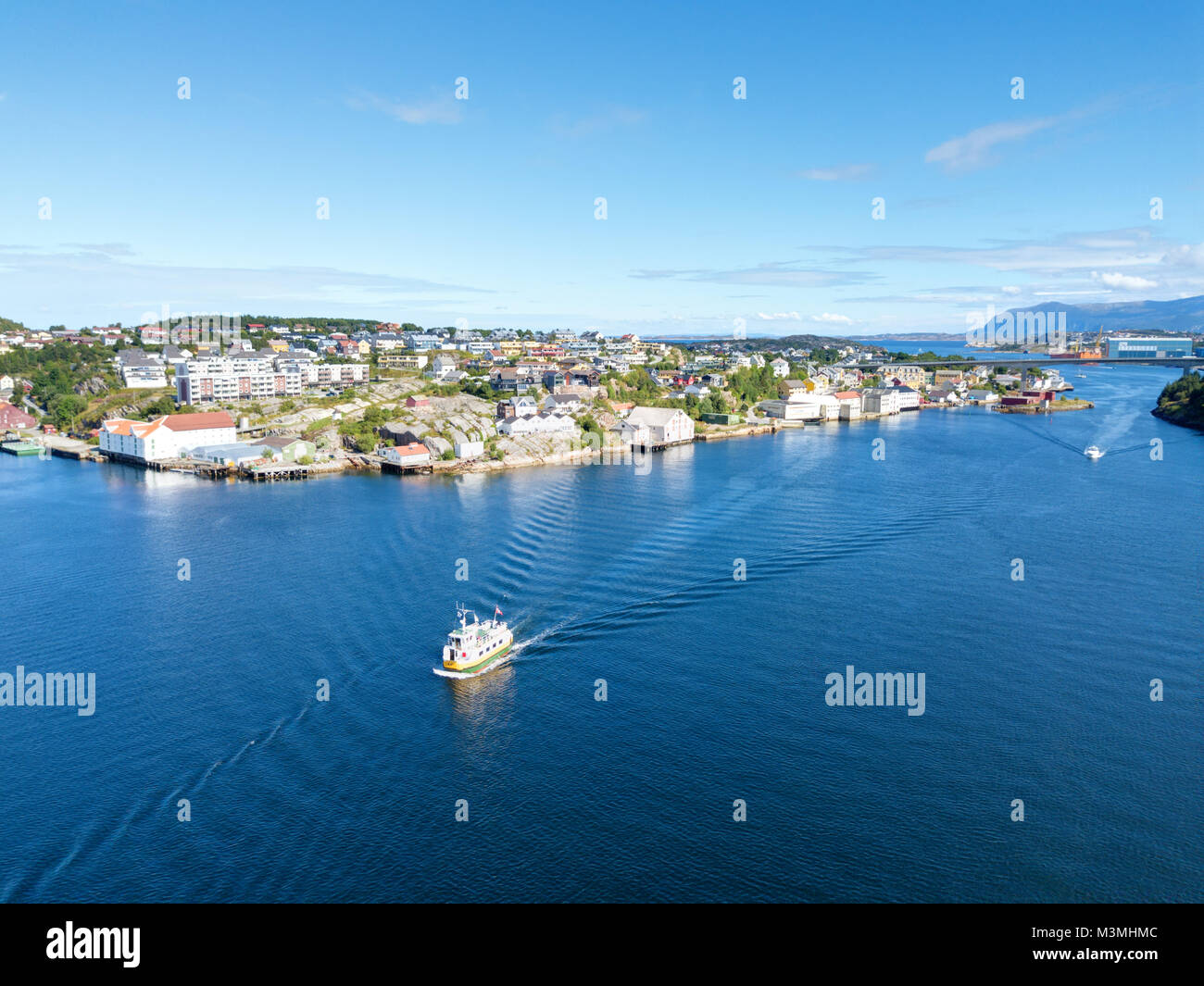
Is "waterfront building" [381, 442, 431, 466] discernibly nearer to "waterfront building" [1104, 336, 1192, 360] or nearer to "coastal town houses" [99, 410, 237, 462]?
"coastal town houses" [99, 410, 237, 462]

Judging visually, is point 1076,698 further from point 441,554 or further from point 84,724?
point 84,724

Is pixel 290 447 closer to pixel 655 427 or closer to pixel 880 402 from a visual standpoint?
pixel 655 427

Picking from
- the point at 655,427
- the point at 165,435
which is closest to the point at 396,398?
the point at 165,435

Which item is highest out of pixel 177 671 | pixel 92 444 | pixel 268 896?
pixel 92 444

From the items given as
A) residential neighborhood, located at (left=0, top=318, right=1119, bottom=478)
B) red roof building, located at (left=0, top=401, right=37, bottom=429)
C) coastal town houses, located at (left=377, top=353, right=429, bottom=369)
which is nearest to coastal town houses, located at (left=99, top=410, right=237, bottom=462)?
residential neighborhood, located at (left=0, top=318, right=1119, bottom=478)

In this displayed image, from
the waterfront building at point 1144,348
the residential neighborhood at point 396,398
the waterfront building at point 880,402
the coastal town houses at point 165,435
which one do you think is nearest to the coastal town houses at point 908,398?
the residential neighborhood at point 396,398

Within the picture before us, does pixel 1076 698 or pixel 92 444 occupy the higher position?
pixel 92 444

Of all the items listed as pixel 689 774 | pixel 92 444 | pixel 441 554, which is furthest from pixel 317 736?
pixel 92 444
